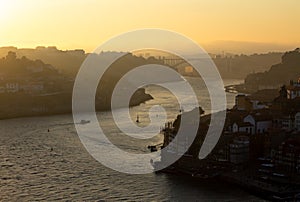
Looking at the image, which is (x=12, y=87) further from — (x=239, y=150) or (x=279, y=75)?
(x=239, y=150)

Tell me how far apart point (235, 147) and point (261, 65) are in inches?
1109

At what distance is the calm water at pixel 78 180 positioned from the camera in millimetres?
4957

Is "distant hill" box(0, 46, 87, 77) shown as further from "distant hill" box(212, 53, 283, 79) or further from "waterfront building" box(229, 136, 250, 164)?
"waterfront building" box(229, 136, 250, 164)

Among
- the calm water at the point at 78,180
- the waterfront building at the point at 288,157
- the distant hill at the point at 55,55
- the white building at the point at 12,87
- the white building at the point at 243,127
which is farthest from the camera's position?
the distant hill at the point at 55,55

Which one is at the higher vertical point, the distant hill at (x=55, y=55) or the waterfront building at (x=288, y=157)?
the distant hill at (x=55, y=55)

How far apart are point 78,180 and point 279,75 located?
13902 millimetres

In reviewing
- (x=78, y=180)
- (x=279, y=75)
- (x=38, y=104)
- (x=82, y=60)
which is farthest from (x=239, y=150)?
(x=82, y=60)

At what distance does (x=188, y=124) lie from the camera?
22.8ft

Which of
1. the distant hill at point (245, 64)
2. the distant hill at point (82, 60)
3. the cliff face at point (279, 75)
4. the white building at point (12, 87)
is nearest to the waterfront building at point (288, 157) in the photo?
the white building at point (12, 87)

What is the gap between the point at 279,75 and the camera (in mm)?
→ 18188

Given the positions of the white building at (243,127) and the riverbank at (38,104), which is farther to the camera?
the riverbank at (38,104)

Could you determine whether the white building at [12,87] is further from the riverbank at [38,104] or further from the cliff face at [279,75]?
the cliff face at [279,75]

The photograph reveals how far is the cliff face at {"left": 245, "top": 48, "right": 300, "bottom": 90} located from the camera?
17516 millimetres

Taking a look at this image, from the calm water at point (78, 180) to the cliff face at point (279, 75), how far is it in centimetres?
1069
